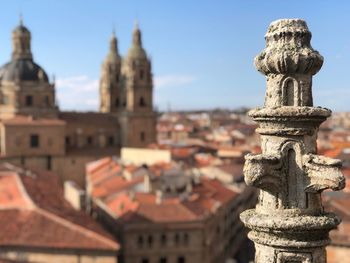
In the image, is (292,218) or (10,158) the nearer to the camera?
(292,218)

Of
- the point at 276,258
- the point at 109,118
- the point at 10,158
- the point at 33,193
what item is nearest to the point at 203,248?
the point at 33,193

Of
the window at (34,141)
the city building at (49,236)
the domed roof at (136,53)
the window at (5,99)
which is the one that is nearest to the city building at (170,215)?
the city building at (49,236)

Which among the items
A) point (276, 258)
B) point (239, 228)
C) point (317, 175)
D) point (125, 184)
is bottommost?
point (239, 228)

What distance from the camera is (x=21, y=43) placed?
195 ft

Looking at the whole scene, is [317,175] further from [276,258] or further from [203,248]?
[203,248]

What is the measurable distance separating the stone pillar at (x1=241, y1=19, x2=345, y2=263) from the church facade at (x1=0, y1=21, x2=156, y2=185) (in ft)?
168

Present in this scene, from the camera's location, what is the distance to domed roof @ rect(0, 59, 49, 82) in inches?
2264

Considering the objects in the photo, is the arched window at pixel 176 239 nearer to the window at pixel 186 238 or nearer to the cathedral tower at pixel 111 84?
the window at pixel 186 238

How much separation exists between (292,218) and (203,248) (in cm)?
2590

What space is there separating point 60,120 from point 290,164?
5372 centimetres

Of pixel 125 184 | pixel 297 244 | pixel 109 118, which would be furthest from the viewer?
pixel 109 118

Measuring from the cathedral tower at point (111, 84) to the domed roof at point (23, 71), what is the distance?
485 inches

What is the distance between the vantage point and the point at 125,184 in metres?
38.2

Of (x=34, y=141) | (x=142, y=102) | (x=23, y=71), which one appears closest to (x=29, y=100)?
(x=23, y=71)
